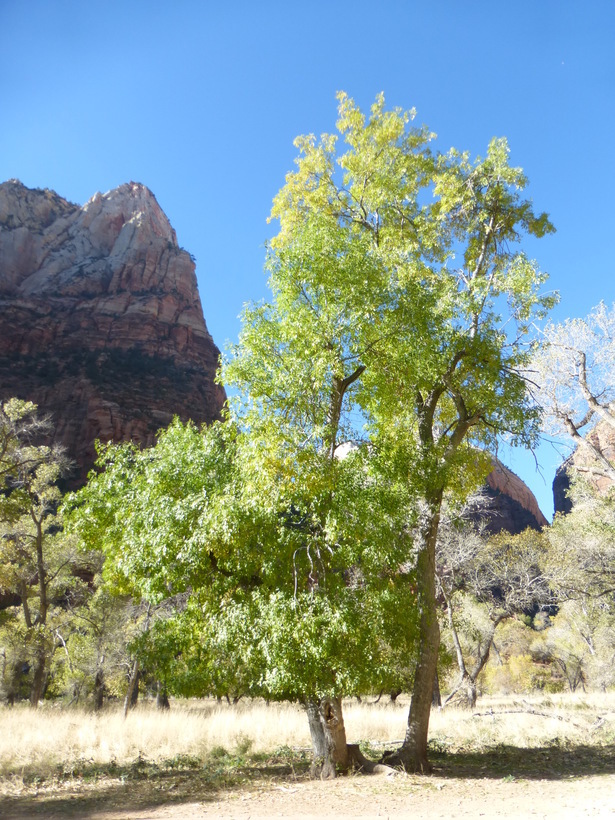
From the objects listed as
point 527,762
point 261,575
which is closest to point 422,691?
point 527,762

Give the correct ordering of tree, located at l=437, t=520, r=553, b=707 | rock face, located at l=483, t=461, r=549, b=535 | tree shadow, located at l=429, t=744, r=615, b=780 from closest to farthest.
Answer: tree shadow, located at l=429, t=744, r=615, b=780 < tree, located at l=437, t=520, r=553, b=707 < rock face, located at l=483, t=461, r=549, b=535

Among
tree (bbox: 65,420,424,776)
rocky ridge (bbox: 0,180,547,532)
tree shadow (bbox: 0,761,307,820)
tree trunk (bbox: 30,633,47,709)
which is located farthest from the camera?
rocky ridge (bbox: 0,180,547,532)

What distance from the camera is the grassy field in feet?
29.5

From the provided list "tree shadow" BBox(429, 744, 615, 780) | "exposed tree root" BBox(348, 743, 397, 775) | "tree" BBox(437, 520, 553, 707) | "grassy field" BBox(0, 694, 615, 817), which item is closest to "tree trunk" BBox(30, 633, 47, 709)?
"grassy field" BBox(0, 694, 615, 817)

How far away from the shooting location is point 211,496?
27.8ft

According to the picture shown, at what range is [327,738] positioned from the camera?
8.73 meters

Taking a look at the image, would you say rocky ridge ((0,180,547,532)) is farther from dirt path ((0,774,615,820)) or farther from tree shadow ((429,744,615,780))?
dirt path ((0,774,615,820))

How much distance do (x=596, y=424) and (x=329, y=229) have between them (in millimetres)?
11777

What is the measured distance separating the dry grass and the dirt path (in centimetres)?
296

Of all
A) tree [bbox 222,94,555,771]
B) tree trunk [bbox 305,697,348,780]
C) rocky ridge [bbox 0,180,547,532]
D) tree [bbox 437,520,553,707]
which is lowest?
tree trunk [bbox 305,697,348,780]

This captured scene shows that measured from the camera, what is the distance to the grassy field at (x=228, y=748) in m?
8.98

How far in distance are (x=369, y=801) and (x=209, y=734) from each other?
7.84 meters

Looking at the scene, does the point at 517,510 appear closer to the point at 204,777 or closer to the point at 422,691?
the point at 422,691

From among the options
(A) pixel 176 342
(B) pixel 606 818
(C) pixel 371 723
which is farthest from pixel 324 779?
(A) pixel 176 342
